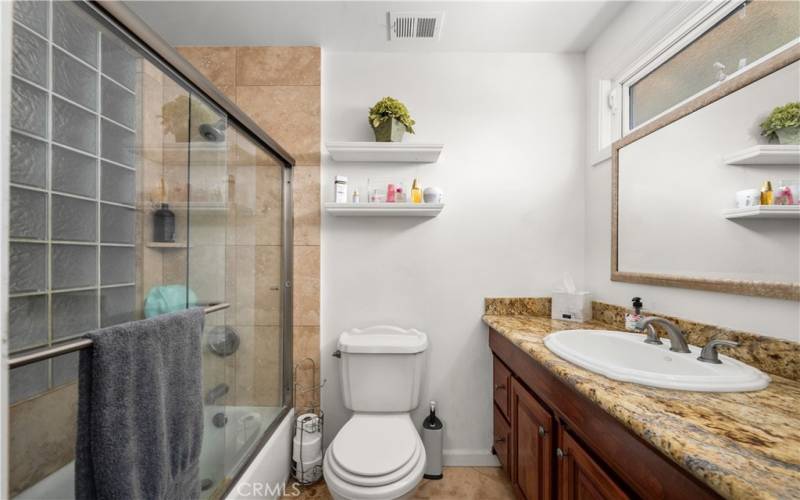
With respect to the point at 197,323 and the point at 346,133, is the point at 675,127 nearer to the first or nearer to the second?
the point at 346,133

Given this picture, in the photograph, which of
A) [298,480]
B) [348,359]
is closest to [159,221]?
[348,359]

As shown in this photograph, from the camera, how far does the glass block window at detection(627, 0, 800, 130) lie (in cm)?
100

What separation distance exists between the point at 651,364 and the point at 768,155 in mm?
735

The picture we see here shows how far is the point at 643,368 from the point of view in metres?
1.17

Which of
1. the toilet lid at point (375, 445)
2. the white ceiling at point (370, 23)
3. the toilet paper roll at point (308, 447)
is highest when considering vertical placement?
the white ceiling at point (370, 23)

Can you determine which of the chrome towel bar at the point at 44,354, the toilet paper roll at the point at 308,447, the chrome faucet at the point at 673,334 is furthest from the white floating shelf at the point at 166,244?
the chrome faucet at the point at 673,334

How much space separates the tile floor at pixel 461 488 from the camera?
1.59m

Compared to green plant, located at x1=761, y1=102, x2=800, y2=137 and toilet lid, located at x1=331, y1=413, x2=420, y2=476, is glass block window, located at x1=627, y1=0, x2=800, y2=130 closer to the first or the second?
green plant, located at x1=761, y1=102, x2=800, y2=137

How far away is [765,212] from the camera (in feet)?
3.17

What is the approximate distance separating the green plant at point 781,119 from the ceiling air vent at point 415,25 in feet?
4.32

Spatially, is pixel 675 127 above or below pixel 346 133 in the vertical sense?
below

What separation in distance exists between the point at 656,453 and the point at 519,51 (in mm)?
2006

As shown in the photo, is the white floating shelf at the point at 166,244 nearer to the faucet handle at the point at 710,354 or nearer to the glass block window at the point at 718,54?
the faucet handle at the point at 710,354

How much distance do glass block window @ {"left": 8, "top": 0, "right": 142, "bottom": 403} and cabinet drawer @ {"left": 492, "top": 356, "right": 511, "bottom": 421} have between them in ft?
4.91
